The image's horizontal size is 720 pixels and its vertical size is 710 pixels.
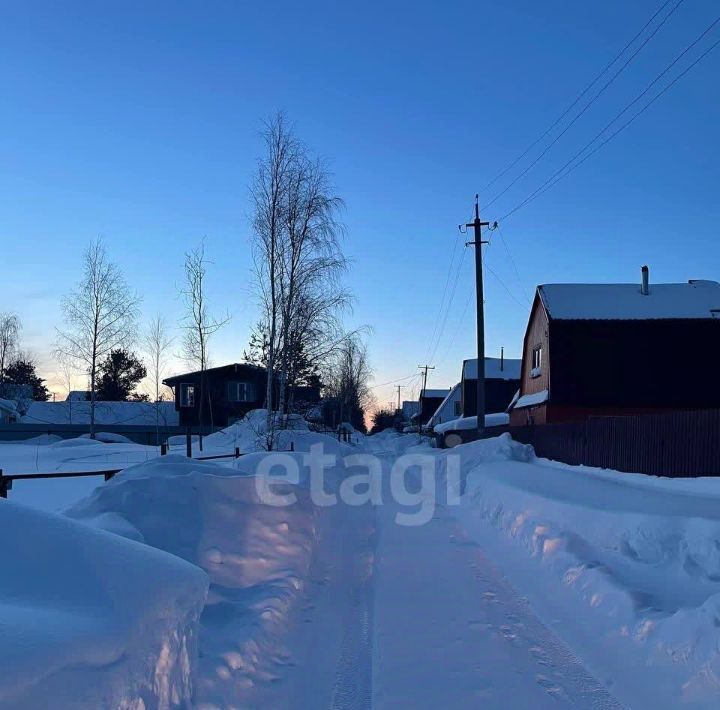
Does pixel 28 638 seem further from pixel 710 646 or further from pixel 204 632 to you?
pixel 710 646

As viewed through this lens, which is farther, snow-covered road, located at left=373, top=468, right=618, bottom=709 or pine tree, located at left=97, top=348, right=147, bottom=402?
pine tree, located at left=97, top=348, right=147, bottom=402

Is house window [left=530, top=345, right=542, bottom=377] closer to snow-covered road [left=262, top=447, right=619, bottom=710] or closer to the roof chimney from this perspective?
the roof chimney

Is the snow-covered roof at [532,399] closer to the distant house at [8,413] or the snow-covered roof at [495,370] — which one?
the snow-covered roof at [495,370]

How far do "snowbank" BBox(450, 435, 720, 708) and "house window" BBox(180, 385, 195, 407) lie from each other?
4200 centimetres

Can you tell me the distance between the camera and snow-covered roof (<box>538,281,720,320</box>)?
3195 cm

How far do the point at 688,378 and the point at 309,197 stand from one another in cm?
1853

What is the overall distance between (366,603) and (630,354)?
27074 millimetres

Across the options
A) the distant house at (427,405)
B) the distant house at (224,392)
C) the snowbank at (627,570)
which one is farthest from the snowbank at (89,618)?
the distant house at (427,405)

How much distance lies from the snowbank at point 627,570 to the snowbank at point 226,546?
2624 millimetres

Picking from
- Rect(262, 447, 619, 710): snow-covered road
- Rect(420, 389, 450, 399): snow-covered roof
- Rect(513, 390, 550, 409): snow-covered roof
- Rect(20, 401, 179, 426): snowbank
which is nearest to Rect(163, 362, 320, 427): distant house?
Rect(20, 401, 179, 426): snowbank

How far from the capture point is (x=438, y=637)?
20.9 feet

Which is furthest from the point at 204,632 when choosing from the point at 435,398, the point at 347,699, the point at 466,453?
the point at 435,398

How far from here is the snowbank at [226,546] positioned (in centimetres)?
528

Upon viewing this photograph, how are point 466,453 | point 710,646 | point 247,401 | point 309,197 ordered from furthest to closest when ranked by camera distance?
point 247,401 < point 466,453 < point 309,197 < point 710,646
